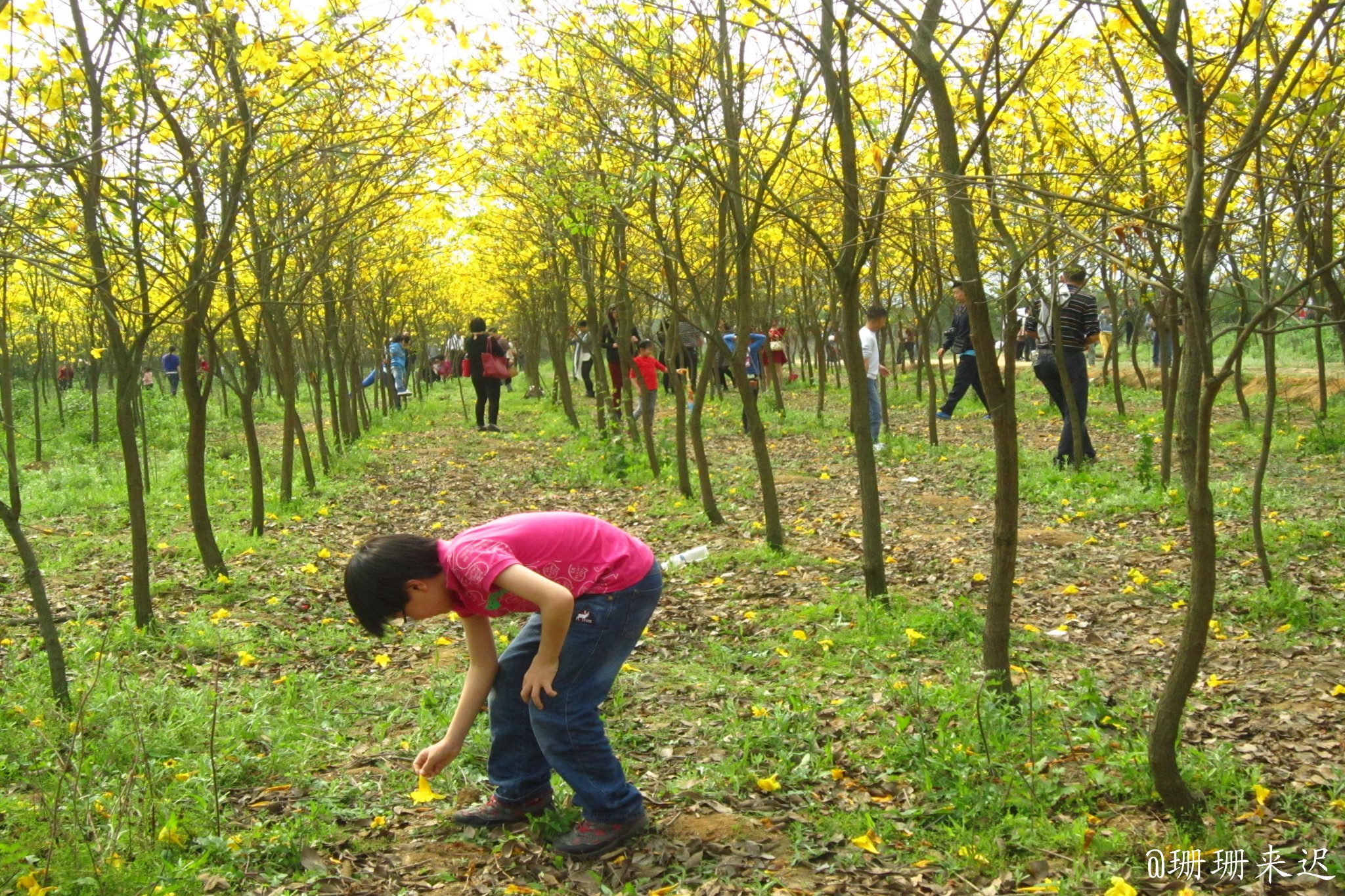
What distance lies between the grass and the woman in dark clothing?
679 cm

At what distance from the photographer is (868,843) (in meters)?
3.08

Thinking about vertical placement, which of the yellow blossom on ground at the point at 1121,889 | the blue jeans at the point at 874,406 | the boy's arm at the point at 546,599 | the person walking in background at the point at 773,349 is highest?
the person walking in background at the point at 773,349

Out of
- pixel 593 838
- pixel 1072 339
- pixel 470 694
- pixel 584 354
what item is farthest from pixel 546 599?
pixel 584 354

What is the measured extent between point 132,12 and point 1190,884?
17.3 feet

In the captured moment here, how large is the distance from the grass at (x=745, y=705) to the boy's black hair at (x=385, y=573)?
27.3 inches

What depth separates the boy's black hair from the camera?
2.82 metres

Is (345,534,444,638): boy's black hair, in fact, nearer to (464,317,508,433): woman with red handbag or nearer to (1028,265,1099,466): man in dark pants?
(1028,265,1099,466): man in dark pants

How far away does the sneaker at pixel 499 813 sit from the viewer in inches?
129

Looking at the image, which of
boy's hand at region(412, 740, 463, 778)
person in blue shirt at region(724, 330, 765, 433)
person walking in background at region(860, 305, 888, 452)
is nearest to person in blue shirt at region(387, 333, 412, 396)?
person in blue shirt at region(724, 330, 765, 433)

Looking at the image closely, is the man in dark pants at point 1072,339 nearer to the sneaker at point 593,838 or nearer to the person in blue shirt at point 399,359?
the sneaker at point 593,838

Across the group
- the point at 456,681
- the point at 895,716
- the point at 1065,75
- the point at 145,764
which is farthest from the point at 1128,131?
the point at 145,764

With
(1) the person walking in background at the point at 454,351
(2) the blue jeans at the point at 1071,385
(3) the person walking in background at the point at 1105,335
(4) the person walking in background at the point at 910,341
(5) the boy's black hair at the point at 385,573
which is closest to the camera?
(5) the boy's black hair at the point at 385,573

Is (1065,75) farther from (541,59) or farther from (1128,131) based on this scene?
(541,59)

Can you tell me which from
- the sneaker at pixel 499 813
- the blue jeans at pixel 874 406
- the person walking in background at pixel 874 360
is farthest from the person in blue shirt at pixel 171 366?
the sneaker at pixel 499 813
